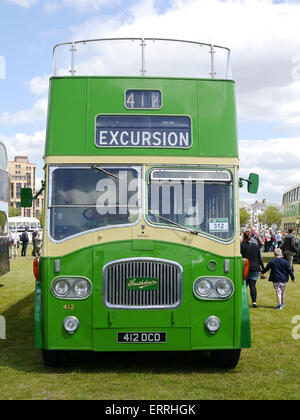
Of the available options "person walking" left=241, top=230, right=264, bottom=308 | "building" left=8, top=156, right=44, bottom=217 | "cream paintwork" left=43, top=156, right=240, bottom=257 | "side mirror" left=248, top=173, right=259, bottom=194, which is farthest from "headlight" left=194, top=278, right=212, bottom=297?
"building" left=8, top=156, right=44, bottom=217

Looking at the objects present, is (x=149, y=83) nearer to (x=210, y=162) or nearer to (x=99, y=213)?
(x=210, y=162)

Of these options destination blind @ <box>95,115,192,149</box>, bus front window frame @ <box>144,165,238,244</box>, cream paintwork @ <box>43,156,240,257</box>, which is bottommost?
cream paintwork @ <box>43,156,240,257</box>

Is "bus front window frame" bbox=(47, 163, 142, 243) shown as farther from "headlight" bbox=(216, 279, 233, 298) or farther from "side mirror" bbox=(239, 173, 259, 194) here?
"side mirror" bbox=(239, 173, 259, 194)

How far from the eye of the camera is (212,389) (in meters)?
6.83

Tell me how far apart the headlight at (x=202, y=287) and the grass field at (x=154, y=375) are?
42.0 inches

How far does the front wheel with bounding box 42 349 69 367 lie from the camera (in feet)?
25.7

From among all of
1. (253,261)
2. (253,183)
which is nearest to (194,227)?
(253,183)

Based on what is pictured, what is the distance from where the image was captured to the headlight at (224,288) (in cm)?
745

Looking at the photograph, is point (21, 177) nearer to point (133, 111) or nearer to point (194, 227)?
point (133, 111)

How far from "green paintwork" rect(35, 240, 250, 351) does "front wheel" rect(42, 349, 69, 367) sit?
0.43 m

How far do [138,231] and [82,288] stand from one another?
1007mm

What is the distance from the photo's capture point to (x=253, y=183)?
8.25 meters

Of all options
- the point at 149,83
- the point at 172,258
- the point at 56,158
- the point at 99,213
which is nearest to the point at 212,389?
the point at 172,258

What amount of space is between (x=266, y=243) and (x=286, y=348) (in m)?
34.8
